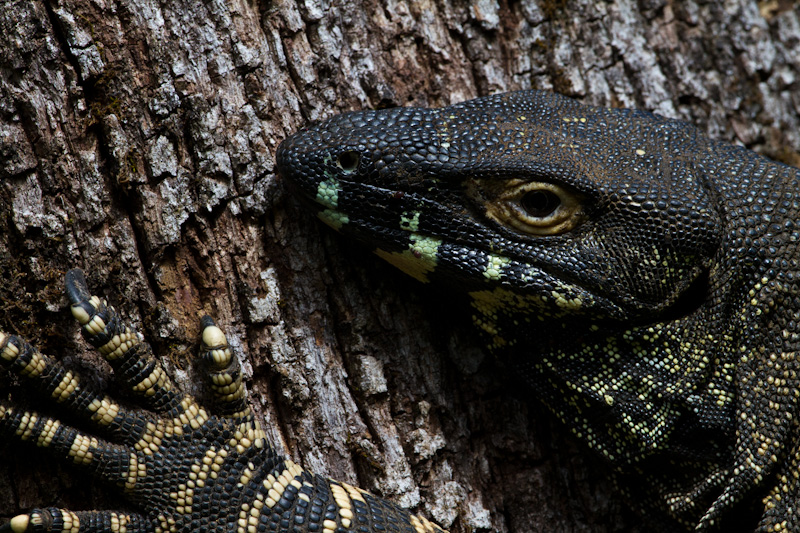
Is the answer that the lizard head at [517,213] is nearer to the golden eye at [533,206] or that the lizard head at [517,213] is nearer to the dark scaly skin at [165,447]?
the golden eye at [533,206]

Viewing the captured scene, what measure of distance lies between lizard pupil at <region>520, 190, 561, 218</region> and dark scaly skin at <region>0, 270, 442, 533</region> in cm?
179

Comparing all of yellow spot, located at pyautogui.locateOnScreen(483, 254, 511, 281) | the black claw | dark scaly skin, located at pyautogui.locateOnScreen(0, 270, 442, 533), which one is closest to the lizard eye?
yellow spot, located at pyautogui.locateOnScreen(483, 254, 511, 281)

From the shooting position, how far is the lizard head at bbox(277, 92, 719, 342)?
3537 millimetres

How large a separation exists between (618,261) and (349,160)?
1.53 meters

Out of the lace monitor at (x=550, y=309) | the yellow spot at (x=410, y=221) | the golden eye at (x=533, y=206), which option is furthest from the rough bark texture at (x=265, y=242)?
the golden eye at (x=533, y=206)

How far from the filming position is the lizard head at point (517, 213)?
354cm

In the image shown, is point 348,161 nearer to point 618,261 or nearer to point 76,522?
point 618,261

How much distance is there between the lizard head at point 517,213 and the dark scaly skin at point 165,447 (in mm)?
1100

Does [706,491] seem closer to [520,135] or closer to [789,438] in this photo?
[789,438]

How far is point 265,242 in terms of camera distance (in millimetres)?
3834

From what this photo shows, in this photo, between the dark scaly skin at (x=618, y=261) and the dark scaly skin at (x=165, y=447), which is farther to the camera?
the dark scaly skin at (x=618, y=261)

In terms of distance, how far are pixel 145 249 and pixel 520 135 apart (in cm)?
213

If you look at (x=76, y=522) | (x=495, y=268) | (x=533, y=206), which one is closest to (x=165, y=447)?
(x=76, y=522)

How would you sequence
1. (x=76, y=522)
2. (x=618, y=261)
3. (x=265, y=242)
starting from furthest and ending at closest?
(x=265, y=242) → (x=618, y=261) → (x=76, y=522)
